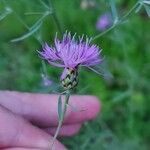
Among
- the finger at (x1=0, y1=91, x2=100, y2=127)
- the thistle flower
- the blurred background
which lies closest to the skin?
the finger at (x1=0, y1=91, x2=100, y2=127)

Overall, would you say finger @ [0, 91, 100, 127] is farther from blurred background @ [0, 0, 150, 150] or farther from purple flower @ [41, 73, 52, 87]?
blurred background @ [0, 0, 150, 150]

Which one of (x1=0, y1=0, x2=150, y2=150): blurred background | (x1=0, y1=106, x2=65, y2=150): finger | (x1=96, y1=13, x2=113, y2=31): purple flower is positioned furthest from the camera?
(x1=96, y1=13, x2=113, y2=31): purple flower

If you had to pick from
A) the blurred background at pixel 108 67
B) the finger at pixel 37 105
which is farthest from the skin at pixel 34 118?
the blurred background at pixel 108 67

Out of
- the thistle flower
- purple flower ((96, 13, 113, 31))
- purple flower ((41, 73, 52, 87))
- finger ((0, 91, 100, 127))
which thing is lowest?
purple flower ((96, 13, 113, 31))

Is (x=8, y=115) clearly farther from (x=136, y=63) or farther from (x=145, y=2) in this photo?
(x=136, y=63)

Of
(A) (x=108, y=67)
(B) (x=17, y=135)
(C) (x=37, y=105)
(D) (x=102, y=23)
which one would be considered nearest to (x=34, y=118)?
(C) (x=37, y=105)

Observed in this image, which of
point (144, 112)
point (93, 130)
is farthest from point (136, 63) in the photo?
point (93, 130)
